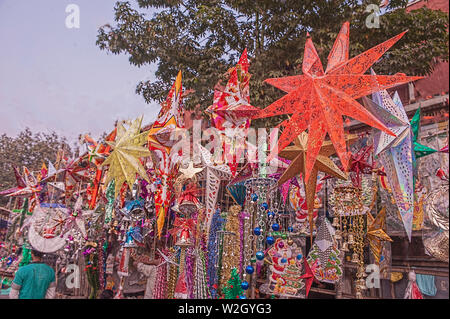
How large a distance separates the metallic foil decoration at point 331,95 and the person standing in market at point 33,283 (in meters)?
2.23

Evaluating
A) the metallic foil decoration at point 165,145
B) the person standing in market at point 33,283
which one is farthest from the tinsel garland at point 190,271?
the person standing in market at point 33,283

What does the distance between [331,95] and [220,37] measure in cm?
192

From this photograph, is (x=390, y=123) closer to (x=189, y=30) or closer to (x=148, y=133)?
(x=148, y=133)

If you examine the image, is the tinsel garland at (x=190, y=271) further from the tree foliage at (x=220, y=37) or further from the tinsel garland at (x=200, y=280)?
the tree foliage at (x=220, y=37)

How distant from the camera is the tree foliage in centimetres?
291

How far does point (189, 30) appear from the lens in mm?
3305

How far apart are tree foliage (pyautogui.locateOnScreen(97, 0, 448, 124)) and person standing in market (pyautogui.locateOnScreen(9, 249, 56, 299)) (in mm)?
1889

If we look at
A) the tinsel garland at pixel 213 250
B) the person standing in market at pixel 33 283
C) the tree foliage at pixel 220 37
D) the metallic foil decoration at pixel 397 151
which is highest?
the tree foliage at pixel 220 37

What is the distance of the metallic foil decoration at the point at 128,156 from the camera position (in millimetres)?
2465

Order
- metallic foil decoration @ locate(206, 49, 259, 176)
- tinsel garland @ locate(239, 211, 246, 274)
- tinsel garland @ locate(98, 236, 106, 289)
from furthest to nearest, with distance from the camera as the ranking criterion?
tinsel garland @ locate(98, 236, 106, 289) → tinsel garland @ locate(239, 211, 246, 274) → metallic foil decoration @ locate(206, 49, 259, 176)

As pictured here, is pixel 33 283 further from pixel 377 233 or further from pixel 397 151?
pixel 397 151

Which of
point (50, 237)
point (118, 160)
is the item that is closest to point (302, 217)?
point (118, 160)

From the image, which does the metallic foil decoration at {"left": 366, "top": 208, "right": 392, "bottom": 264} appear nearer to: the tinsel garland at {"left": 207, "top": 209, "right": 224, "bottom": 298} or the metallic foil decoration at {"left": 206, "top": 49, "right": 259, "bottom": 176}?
the metallic foil decoration at {"left": 206, "top": 49, "right": 259, "bottom": 176}

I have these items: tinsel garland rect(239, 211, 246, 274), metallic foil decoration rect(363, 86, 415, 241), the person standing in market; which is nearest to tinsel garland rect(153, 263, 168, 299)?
tinsel garland rect(239, 211, 246, 274)
